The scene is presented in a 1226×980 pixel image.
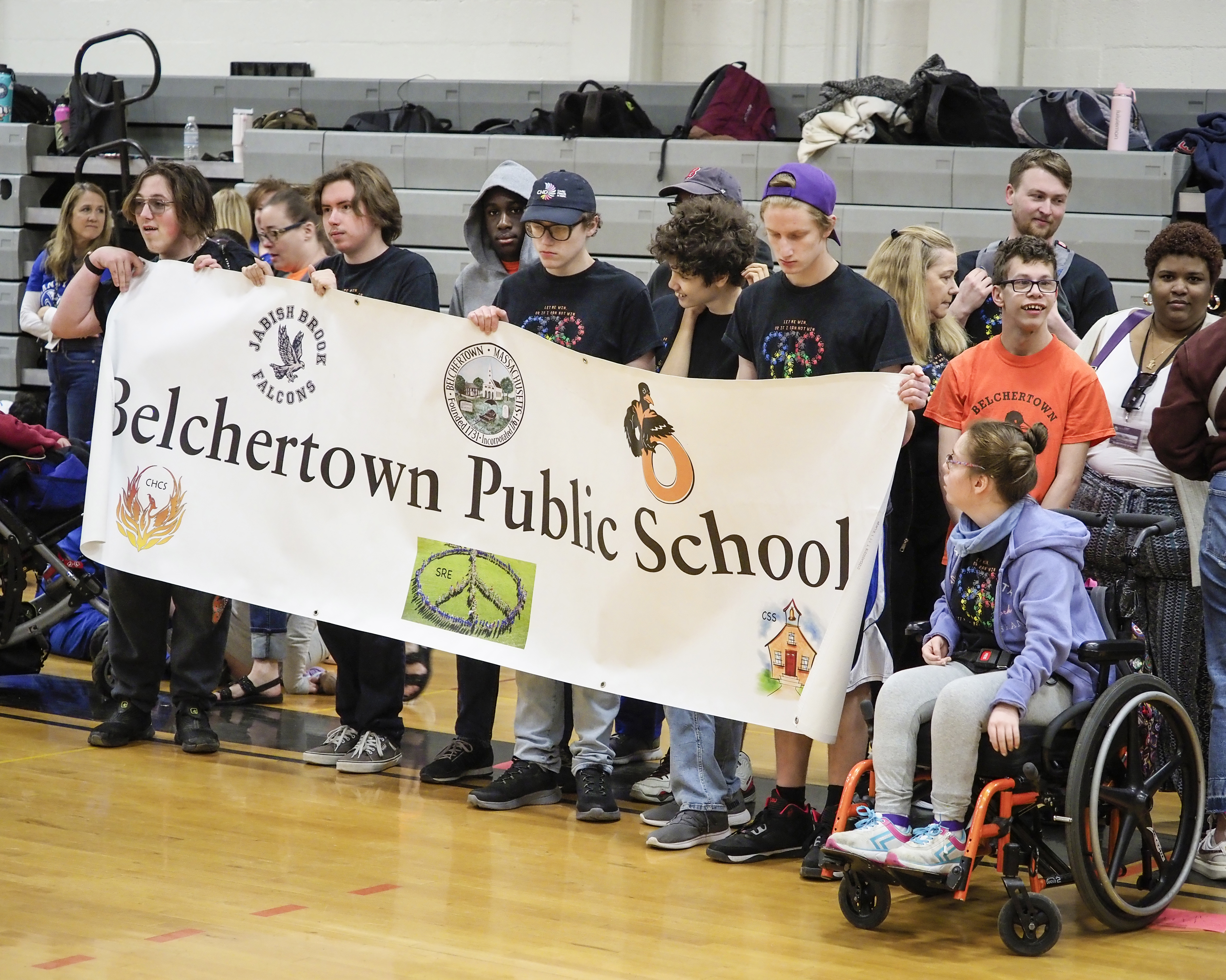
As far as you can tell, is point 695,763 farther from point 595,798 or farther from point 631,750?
point 631,750

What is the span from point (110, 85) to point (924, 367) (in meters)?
6.68

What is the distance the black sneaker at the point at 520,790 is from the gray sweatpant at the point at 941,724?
3.63 feet

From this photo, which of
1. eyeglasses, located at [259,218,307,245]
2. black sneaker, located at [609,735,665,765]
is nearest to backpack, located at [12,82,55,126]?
eyeglasses, located at [259,218,307,245]

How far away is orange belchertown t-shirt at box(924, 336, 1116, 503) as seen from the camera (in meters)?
3.65

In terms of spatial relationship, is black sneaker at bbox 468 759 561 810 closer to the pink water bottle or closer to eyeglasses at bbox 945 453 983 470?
eyeglasses at bbox 945 453 983 470

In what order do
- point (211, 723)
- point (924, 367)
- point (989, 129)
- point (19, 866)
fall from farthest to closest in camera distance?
point (989, 129) < point (211, 723) < point (924, 367) < point (19, 866)

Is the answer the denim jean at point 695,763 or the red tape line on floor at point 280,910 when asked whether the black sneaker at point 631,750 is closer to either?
the denim jean at point 695,763

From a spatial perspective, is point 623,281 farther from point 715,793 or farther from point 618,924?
point 618,924

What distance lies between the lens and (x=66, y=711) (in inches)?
188

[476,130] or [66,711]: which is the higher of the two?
[476,130]

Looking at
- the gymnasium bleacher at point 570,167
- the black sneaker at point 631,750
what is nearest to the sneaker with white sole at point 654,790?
the black sneaker at point 631,750

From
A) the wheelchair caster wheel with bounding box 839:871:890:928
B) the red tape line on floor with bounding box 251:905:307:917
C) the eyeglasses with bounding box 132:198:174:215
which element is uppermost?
the eyeglasses with bounding box 132:198:174:215

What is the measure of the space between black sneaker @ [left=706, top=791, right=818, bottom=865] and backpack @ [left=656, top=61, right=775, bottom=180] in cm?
479

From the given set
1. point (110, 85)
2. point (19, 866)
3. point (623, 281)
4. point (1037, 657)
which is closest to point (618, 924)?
point (1037, 657)
